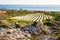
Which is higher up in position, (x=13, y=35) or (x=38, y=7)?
(x=38, y=7)

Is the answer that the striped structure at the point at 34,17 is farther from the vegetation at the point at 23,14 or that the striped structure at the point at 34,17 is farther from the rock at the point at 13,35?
the rock at the point at 13,35

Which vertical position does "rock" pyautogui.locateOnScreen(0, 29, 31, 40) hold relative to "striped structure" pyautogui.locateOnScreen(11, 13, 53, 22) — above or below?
below

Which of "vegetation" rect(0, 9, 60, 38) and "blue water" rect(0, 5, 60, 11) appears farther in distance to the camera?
"blue water" rect(0, 5, 60, 11)

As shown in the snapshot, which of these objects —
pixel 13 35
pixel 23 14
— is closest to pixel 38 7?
pixel 23 14

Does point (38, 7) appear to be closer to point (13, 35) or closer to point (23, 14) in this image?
point (23, 14)

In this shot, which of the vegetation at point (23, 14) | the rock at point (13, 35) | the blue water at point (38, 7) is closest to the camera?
the rock at point (13, 35)

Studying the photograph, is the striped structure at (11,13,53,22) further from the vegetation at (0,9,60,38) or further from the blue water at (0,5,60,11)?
the blue water at (0,5,60,11)

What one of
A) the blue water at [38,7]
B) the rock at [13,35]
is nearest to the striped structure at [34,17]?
the blue water at [38,7]

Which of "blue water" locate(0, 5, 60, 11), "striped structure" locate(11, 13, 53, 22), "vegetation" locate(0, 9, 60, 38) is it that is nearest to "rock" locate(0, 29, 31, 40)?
"vegetation" locate(0, 9, 60, 38)

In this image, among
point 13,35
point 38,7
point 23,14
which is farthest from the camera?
point 38,7

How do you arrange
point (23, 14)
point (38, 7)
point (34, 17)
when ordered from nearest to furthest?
point (34, 17) < point (23, 14) < point (38, 7)

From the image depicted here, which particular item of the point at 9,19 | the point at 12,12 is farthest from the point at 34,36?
the point at 12,12
